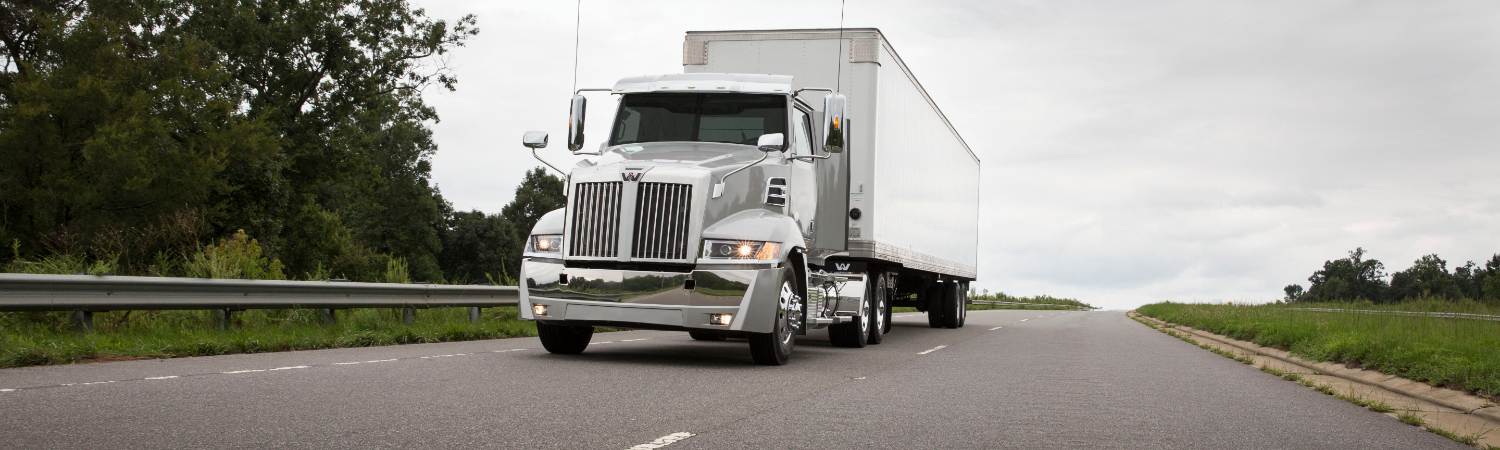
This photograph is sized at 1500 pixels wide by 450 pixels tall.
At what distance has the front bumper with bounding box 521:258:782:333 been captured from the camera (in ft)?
35.9

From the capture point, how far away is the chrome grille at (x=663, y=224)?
11.0 metres

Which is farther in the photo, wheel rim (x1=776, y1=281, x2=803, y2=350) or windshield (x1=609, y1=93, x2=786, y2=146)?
windshield (x1=609, y1=93, x2=786, y2=146)

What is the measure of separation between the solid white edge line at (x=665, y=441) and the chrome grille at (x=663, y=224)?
4.76m

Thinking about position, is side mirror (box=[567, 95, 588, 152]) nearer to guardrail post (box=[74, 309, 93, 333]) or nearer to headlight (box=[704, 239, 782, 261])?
headlight (box=[704, 239, 782, 261])

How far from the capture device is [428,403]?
23.8ft

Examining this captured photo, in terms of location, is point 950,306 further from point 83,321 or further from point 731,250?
point 83,321

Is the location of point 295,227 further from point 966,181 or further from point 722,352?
point 722,352

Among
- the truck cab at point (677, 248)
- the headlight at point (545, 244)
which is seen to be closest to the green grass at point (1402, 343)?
the truck cab at point (677, 248)

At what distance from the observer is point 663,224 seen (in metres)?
11.0

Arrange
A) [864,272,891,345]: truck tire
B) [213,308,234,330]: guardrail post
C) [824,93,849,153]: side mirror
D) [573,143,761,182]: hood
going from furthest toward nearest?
[864,272,891,345]: truck tire, [213,308,234,330]: guardrail post, [824,93,849,153]: side mirror, [573,143,761,182]: hood

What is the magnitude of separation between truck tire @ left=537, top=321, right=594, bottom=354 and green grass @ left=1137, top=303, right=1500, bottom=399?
755 cm

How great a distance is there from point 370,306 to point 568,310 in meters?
5.02

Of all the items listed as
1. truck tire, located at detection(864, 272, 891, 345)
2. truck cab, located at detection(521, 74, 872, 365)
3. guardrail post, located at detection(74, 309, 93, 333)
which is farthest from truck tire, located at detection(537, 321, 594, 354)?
truck tire, located at detection(864, 272, 891, 345)

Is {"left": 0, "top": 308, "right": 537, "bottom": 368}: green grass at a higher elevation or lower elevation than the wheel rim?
lower
